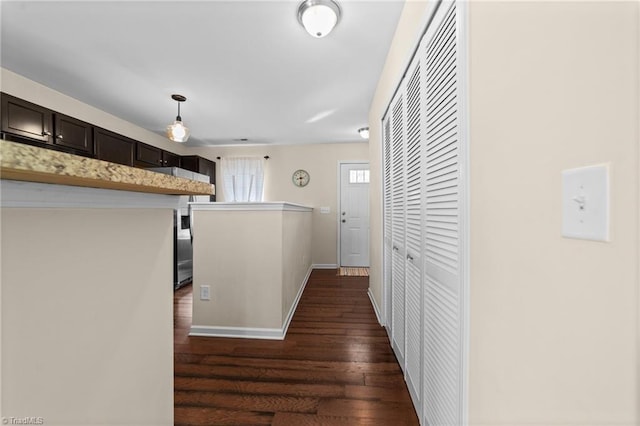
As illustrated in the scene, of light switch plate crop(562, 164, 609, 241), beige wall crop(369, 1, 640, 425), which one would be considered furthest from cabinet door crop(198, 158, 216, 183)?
light switch plate crop(562, 164, 609, 241)

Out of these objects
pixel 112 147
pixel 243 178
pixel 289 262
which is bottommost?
pixel 289 262

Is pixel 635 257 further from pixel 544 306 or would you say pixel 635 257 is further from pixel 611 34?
pixel 611 34

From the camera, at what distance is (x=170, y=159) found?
14.8 feet

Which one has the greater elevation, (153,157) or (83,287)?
(153,157)

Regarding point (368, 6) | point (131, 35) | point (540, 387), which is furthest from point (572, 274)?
point (131, 35)

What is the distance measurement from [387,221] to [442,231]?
126 centimetres

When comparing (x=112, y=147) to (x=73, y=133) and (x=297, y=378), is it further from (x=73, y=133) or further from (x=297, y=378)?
(x=297, y=378)

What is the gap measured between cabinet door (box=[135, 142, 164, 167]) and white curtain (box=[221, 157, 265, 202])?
1.22m

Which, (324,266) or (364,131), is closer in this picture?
(364,131)

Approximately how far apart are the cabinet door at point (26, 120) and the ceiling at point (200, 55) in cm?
34

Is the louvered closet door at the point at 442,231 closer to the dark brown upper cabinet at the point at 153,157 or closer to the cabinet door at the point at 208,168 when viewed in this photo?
the dark brown upper cabinet at the point at 153,157

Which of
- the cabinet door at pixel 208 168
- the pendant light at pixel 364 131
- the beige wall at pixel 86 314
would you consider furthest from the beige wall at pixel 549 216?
the cabinet door at pixel 208 168

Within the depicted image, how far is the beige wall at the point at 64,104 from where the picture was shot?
2465 millimetres

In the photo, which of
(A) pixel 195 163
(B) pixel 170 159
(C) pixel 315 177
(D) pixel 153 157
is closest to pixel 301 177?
(C) pixel 315 177
